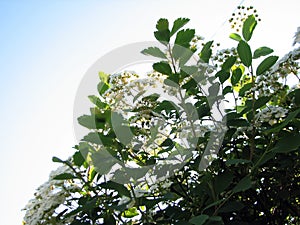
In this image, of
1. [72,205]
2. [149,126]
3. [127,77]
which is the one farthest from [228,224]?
[127,77]

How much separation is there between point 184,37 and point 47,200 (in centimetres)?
62

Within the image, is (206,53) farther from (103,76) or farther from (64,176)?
(64,176)

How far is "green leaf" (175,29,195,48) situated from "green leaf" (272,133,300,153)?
1.24 ft

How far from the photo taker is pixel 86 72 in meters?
1.35

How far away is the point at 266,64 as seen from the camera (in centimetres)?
111

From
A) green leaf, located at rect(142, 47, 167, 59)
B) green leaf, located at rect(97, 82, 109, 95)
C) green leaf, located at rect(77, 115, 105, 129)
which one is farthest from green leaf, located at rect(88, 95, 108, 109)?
green leaf, located at rect(142, 47, 167, 59)

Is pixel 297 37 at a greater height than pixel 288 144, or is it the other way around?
pixel 297 37

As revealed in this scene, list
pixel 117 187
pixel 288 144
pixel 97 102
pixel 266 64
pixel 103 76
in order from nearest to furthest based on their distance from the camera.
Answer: pixel 288 144 < pixel 117 187 < pixel 266 64 < pixel 97 102 < pixel 103 76

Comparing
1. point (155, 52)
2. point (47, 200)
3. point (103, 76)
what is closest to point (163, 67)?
point (155, 52)

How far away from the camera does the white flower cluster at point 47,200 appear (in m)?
1.10

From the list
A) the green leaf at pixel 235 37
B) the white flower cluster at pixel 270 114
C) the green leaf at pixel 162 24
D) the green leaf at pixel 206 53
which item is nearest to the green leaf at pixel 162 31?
the green leaf at pixel 162 24

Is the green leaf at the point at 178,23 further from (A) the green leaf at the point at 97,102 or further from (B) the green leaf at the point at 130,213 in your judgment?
(B) the green leaf at the point at 130,213

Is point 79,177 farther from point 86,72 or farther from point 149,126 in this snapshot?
point 86,72

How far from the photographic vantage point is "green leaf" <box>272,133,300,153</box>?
0.89 m
